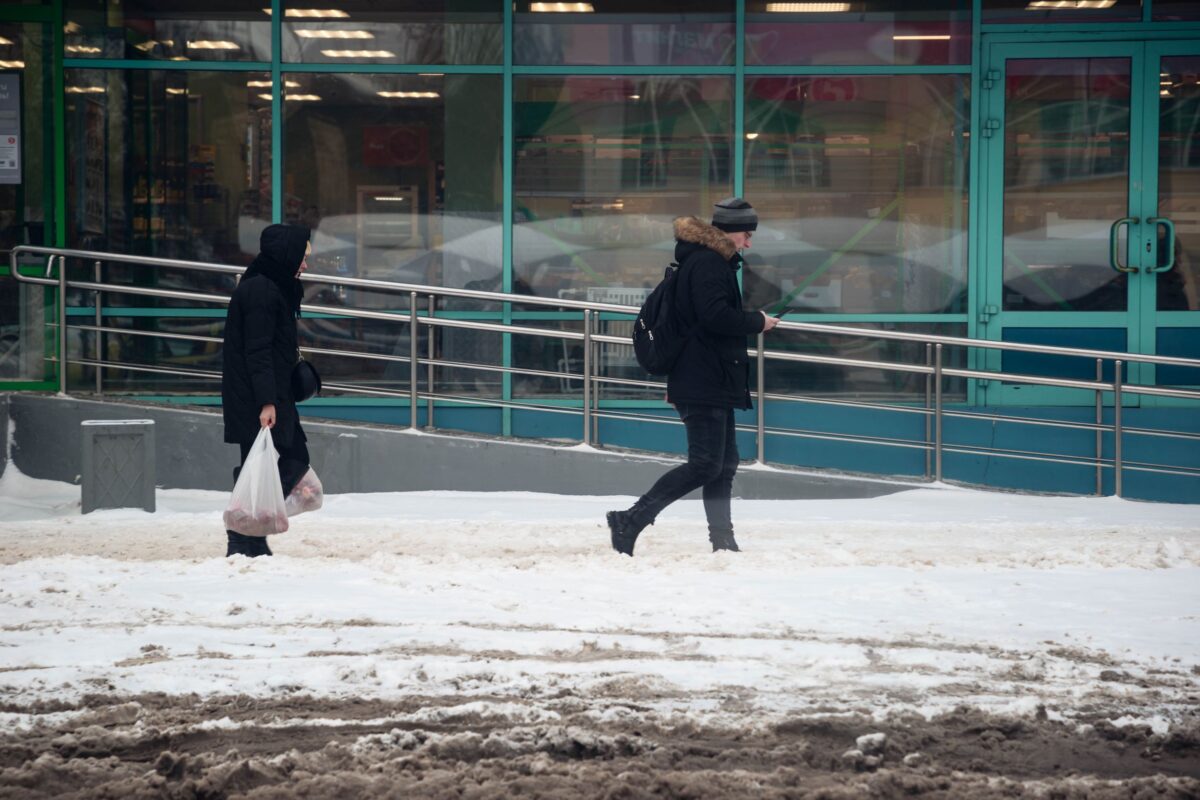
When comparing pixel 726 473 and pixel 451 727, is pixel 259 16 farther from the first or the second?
pixel 451 727

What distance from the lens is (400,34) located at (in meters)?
11.6

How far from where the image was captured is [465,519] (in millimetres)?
9484

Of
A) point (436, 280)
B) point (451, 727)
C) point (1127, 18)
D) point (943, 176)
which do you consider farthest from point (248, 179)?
point (451, 727)

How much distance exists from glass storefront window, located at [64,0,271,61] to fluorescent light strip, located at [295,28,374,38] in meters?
0.25

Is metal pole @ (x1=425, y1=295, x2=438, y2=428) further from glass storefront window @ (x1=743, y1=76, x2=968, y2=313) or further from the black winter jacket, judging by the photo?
the black winter jacket

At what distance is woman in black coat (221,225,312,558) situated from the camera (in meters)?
7.52

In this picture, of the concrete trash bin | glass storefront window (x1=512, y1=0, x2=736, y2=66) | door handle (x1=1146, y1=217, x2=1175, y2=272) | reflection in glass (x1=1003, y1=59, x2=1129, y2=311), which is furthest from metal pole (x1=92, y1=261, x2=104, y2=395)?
door handle (x1=1146, y1=217, x2=1175, y2=272)

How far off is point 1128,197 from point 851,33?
2.34 meters

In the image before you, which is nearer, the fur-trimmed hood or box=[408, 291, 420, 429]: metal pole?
the fur-trimmed hood

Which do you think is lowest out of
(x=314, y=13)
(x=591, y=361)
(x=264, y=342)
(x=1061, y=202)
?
(x=591, y=361)

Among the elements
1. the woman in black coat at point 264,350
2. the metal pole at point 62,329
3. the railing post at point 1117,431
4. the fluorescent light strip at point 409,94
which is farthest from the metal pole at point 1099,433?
the metal pole at point 62,329

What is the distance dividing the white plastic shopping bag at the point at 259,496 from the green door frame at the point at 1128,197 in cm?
589

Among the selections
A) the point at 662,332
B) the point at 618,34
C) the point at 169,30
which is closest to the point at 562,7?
the point at 618,34

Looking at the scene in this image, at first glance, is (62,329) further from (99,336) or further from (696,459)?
(696,459)
